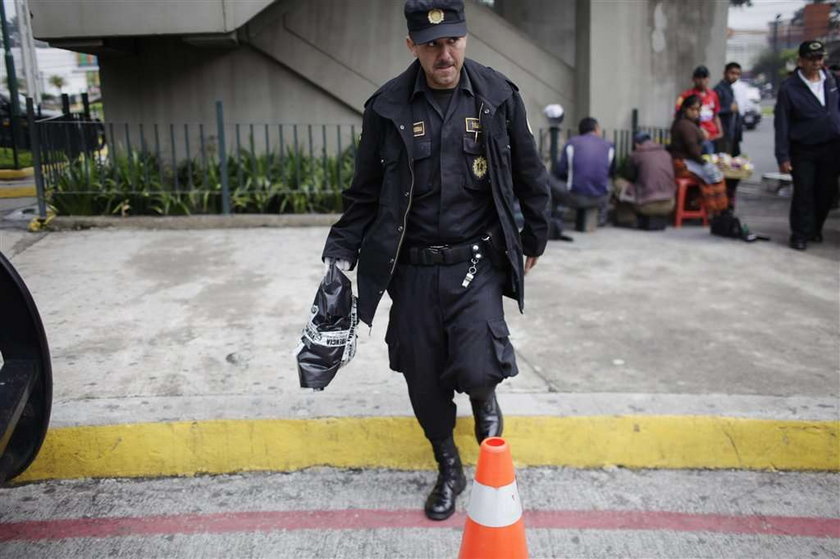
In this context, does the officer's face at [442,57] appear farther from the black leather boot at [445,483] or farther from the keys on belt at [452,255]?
the black leather boot at [445,483]

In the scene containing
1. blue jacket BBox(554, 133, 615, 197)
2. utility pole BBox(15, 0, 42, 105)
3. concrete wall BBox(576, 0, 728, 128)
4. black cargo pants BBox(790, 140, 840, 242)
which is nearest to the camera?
black cargo pants BBox(790, 140, 840, 242)

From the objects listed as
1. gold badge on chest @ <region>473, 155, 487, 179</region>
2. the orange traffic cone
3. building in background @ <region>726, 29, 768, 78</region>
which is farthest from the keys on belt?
building in background @ <region>726, 29, 768, 78</region>

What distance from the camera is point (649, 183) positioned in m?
8.95

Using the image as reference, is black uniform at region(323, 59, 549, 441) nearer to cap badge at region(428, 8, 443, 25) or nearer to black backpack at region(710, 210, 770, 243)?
cap badge at region(428, 8, 443, 25)

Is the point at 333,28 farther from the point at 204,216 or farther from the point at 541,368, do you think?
the point at 541,368

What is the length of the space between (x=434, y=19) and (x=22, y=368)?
1850 millimetres

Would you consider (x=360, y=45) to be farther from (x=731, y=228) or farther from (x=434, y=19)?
(x=434, y=19)

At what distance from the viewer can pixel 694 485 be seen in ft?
11.6

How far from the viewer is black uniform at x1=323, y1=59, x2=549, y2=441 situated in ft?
9.90

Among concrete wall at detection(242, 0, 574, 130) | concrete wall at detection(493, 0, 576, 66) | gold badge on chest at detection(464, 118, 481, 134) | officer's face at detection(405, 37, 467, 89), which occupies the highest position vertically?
concrete wall at detection(493, 0, 576, 66)

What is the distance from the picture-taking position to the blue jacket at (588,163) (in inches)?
340

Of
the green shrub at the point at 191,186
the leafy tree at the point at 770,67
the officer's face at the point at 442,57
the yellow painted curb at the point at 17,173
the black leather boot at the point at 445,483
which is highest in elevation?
the leafy tree at the point at 770,67

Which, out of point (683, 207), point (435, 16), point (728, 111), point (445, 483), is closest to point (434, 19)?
point (435, 16)

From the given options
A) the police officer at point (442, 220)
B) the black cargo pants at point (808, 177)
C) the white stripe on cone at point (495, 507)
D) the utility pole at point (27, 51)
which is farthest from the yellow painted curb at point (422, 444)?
the utility pole at point (27, 51)
